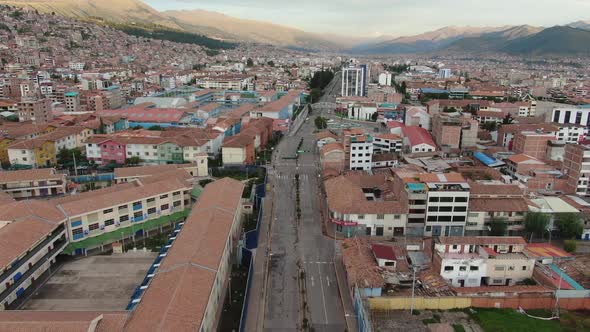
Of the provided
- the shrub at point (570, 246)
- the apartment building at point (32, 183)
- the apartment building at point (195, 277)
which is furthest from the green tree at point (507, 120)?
the apartment building at point (32, 183)

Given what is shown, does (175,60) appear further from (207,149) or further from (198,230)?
(198,230)

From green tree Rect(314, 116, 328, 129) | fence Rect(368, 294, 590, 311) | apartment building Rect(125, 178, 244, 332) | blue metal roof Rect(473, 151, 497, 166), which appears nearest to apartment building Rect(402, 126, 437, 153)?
blue metal roof Rect(473, 151, 497, 166)

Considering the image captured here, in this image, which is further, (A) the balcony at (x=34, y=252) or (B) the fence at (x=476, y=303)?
(A) the balcony at (x=34, y=252)

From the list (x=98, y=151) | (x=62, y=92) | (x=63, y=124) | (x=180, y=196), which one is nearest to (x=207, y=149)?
(x=98, y=151)

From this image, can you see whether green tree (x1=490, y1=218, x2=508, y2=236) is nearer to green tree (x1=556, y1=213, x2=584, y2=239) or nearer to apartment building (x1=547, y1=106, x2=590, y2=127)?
green tree (x1=556, y1=213, x2=584, y2=239)

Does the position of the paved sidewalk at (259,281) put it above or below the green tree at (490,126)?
below

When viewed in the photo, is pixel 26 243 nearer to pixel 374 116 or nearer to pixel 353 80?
pixel 374 116

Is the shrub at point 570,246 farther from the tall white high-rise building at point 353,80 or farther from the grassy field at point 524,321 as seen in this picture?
the tall white high-rise building at point 353,80
